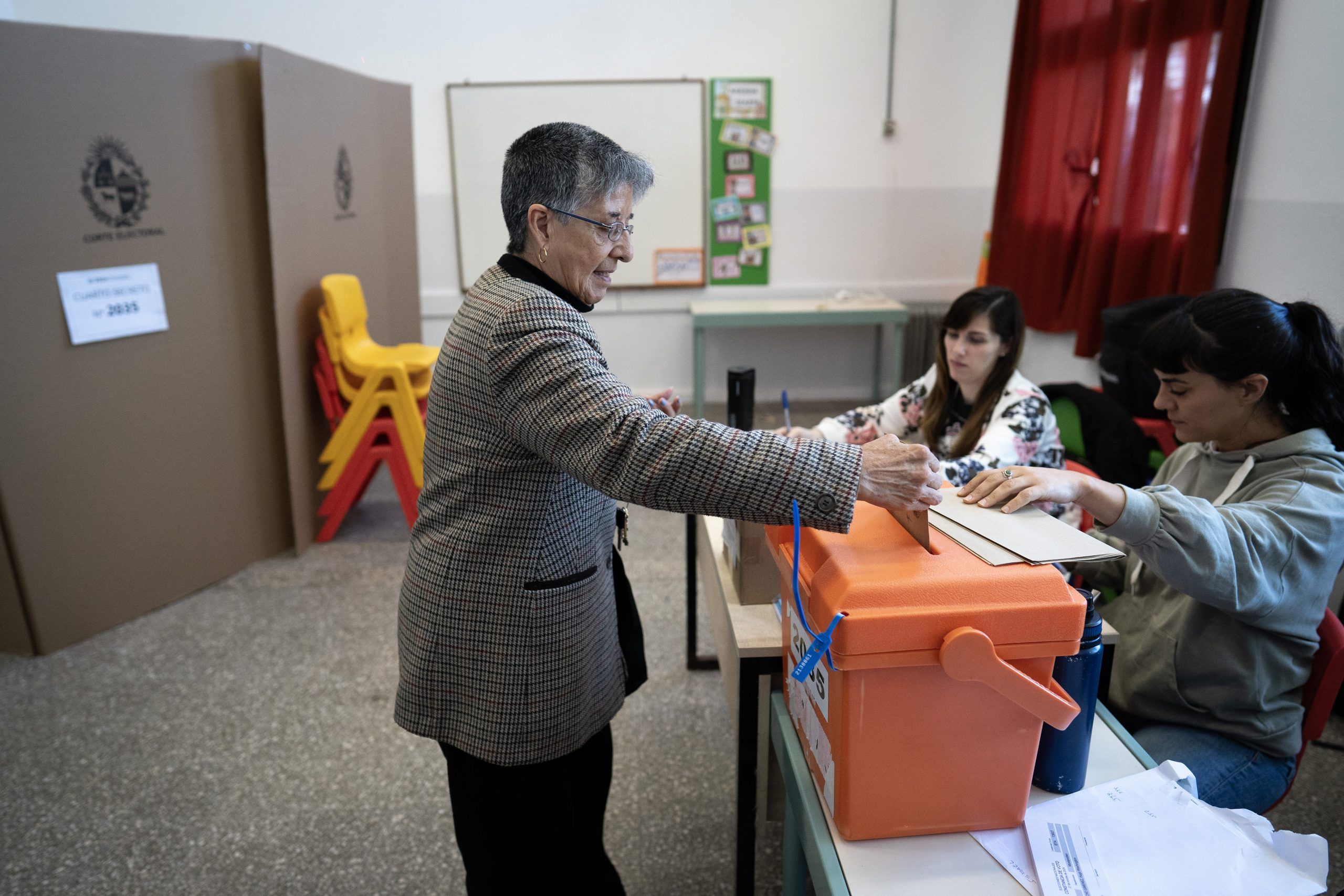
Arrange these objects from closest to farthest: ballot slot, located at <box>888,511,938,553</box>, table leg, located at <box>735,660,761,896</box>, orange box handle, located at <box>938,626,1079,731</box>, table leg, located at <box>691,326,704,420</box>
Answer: orange box handle, located at <box>938,626,1079,731</box>
ballot slot, located at <box>888,511,938,553</box>
table leg, located at <box>735,660,761,896</box>
table leg, located at <box>691,326,704,420</box>

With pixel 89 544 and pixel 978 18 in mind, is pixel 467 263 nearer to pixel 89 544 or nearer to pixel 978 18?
pixel 89 544

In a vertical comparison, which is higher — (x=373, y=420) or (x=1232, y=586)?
(x=1232, y=586)

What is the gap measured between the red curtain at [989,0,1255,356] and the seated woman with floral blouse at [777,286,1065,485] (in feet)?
4.55

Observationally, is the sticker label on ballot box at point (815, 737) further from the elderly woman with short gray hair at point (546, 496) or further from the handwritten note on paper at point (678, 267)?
the handwritten note on paper at point (678, 267)

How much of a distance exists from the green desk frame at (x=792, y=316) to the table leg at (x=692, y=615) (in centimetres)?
225

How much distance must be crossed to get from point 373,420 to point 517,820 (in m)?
2.38

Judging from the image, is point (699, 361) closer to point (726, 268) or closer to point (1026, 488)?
point (726, 268)

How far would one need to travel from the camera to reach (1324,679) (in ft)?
4.33

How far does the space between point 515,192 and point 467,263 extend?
4296 millimetres

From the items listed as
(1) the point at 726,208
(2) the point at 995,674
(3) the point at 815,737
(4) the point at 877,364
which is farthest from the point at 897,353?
(2) the point at 995,674

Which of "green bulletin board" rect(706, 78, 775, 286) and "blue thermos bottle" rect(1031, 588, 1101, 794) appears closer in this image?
"blue thermos bottle" rect(1031, 588, 1101, 794)

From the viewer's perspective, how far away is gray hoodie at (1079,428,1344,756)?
1.12 m

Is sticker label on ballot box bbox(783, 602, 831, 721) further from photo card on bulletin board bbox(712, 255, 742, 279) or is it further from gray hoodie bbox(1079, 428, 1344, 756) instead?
photo card on bulletin board bbox(712, 255, 742, 279)

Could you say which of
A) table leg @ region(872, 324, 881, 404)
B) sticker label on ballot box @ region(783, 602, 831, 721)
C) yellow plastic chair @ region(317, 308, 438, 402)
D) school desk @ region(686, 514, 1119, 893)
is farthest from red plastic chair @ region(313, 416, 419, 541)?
table leg @ region(872, 324, 881, 404)
